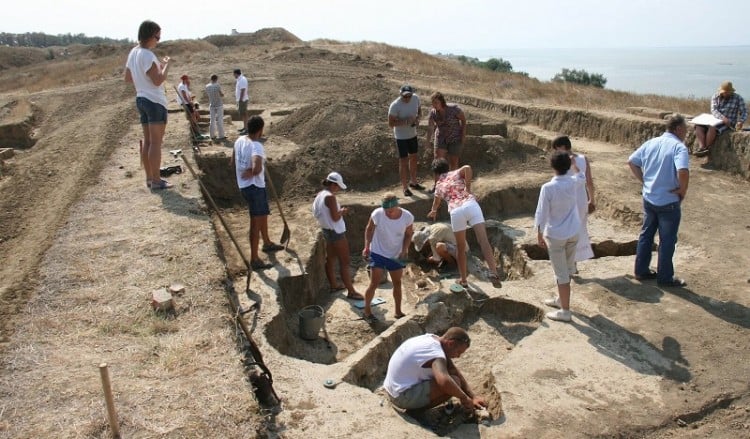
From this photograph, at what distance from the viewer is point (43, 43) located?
109562 mm

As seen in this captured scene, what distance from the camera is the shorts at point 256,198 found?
705 cm

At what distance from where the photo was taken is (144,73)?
23.5 ft

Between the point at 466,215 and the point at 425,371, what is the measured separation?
2.65 m

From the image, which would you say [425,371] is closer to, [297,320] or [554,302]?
[554,302]

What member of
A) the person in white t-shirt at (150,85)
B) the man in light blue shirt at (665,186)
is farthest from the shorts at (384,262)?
the person in white t-shirt at (150,85)

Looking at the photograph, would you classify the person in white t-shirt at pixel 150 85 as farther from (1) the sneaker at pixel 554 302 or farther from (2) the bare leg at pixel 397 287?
(1) the sneaker at pixel 554 302

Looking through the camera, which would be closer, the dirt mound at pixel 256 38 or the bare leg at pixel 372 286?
the bare leg at pixel 372 286

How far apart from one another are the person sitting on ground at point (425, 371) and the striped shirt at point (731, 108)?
8.52 m

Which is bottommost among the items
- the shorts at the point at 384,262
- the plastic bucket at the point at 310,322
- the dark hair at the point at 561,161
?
the plastic bucket at the point at 310,322

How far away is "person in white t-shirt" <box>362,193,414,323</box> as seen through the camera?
648 centimetres

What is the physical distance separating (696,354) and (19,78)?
43830 mm

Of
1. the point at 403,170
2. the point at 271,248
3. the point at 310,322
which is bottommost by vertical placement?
the point at 310,322

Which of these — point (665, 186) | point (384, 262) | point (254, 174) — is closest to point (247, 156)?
point (254, 174)

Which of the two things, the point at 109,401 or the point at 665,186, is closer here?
the point at 109,401
